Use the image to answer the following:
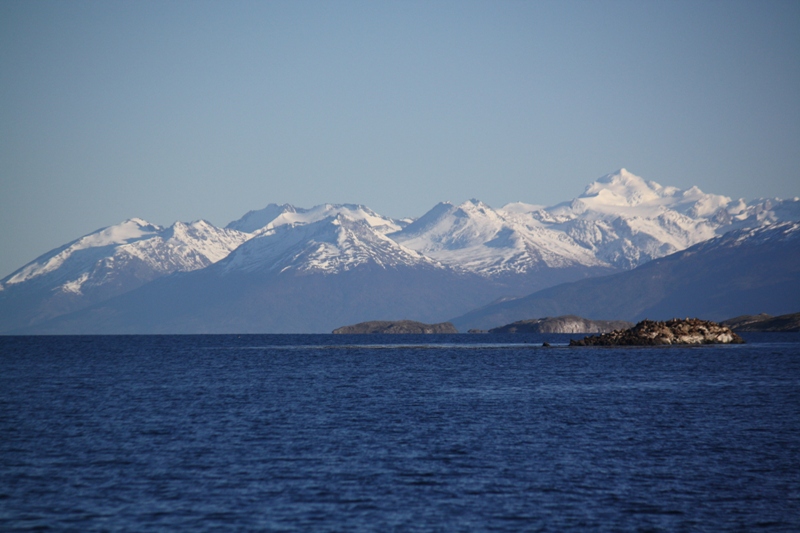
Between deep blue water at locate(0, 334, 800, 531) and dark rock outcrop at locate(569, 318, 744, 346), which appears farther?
dark rock outcrop at locate(569, 318, 744, 346)

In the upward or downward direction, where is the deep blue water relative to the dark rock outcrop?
downward

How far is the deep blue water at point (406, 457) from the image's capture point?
36469 mm

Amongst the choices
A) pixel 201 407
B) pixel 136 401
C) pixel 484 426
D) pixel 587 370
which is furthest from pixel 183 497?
pixel 587 370

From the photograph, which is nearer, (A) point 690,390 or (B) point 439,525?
(B) point 439,525

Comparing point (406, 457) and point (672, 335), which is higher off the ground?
point (672, 335)

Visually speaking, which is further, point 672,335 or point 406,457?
point 672,335

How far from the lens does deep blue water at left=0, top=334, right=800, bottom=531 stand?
A: 36.5m

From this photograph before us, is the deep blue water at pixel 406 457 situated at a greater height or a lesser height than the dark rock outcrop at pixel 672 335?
lesser

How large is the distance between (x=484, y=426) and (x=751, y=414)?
21668mm

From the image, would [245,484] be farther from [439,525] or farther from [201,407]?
[201,407]

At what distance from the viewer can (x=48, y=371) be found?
131000 mm

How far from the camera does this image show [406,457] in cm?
4900

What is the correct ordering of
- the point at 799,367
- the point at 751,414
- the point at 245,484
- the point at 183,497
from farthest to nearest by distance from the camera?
1. the point at 799,367
2. the point at 751,414
3. the point at 245,484
4. the point at 183,497

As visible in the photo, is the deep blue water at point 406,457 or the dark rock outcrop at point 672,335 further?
the dark rock outcrop at point 672,335
